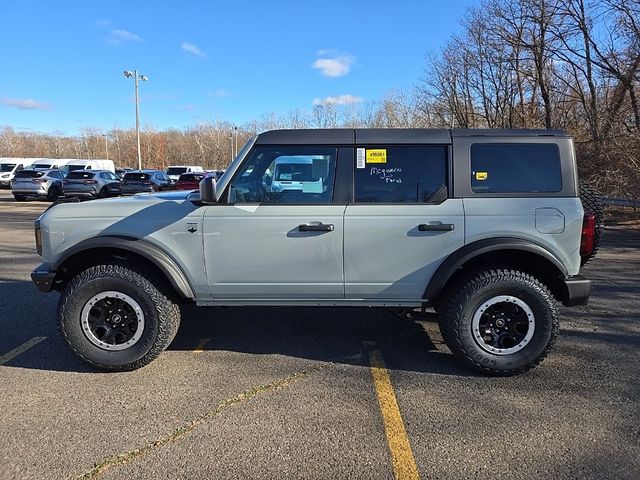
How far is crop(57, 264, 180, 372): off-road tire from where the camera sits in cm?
392

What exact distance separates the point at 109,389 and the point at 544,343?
340cm

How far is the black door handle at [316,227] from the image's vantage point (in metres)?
3.84

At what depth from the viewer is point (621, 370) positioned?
158 inches

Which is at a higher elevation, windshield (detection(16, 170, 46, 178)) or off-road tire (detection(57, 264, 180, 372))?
windshield (detection(16, 170, 46, 178))

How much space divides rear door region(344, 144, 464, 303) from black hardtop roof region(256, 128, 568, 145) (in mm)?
66

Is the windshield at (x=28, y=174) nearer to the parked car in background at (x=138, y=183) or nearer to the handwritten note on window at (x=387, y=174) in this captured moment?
the parked car in background at (x=138, y=183)

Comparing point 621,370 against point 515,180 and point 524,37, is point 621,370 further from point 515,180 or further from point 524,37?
point 524,37

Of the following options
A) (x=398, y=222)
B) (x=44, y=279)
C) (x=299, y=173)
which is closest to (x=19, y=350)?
(x=44, y=279)

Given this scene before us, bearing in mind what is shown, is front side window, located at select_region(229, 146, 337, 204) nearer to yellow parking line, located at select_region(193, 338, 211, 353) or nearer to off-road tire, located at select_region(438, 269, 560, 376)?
off-road tire, located at select_region(438, 269, 560, 376)

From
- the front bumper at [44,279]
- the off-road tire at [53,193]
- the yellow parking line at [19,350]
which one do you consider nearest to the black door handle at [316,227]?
the front bumper at [44,279]

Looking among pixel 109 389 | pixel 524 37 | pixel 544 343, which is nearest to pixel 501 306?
pixel 544 343

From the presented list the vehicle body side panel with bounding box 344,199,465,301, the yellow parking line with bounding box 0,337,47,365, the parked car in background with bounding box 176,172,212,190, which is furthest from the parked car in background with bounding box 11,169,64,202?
the vehicle body side panel with bounding box 344,199,465,301

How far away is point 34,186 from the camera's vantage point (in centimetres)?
2370

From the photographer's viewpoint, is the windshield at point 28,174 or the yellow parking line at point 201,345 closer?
the yellow parking line at point 201,345
